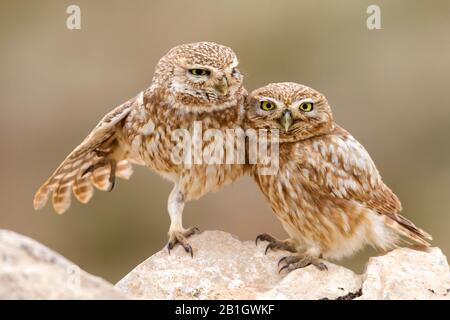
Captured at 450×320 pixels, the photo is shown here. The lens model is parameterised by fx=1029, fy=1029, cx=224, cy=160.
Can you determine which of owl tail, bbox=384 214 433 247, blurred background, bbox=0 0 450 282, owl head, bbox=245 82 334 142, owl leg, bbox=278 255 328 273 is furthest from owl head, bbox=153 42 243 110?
blurred background, bbox=0 0 450 282

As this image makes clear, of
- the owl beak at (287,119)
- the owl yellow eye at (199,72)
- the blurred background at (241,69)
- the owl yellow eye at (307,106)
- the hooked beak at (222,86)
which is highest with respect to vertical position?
the owl yellow eye at (199,72)

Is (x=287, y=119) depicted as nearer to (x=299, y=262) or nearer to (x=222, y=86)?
(x=222, y=86)

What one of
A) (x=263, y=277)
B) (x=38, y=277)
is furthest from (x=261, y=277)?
(x=38, y=277)

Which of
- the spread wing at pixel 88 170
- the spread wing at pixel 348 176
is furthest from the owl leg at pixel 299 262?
the spread wing at pixel 88 170

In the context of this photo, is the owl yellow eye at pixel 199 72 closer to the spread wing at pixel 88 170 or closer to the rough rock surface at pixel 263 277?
the spread wing at pixel 88 170

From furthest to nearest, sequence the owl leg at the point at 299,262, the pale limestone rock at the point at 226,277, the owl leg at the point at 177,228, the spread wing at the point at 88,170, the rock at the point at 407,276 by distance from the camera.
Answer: the spread wing at the point at 88,170 → the owl leg at the point at 177,228 → the owl leg at the point at 299,262 → the pale limestone rock at the point at 226,277 → the rock at the point at 407,276

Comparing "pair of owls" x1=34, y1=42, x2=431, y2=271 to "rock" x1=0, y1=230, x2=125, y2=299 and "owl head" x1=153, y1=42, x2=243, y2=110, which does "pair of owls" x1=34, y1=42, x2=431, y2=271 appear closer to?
"owl head" x1=153, y1=42, x2=243, y2=110

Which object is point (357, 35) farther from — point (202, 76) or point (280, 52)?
point (202, 76)
